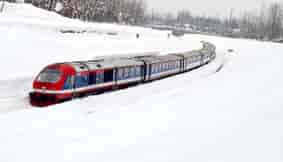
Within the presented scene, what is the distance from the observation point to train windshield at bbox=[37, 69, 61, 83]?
20611mm

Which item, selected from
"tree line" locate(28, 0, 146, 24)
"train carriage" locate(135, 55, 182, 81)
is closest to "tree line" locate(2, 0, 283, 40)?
"tree line" locate(28, 0, 146, 24)

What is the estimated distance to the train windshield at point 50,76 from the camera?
20611 millimetres

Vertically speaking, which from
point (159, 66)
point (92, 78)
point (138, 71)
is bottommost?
point (92, 78)

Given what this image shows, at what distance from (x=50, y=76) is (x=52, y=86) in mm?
830

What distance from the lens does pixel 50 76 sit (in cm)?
2089

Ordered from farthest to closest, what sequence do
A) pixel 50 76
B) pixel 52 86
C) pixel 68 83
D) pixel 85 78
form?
pixel 85 78, pixel 50 76, pixel 68 83, pixel 52 86

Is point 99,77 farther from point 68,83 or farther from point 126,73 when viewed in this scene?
point 126,73

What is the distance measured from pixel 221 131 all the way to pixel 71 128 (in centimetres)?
543

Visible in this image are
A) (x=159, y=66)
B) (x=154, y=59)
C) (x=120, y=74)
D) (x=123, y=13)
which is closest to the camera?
Result: (x=120, y=74)

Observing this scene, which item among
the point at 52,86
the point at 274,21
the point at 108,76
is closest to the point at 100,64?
the point at 108,76

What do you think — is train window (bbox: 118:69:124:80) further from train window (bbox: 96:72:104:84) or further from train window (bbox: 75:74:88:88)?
train window (bbox: 75:74:88:88)

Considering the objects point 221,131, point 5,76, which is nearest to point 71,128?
point 221,131

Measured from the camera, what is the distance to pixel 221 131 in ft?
42.4

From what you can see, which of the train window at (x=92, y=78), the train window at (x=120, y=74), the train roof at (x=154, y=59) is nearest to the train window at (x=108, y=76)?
the train window at (x=120, y=74)
